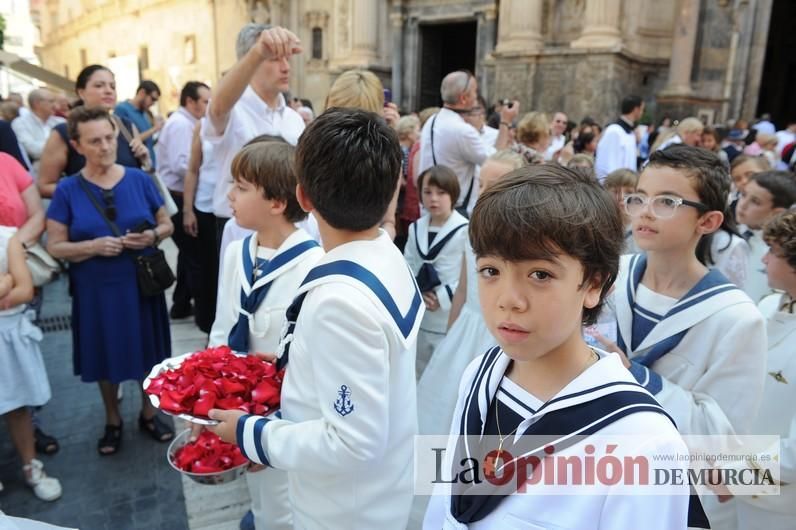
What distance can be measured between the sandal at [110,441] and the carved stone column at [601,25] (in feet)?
40.7

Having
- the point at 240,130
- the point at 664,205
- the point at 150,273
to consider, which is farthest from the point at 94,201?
the point at 664,205

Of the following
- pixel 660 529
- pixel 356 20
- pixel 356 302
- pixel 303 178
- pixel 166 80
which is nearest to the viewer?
pixel 660 529

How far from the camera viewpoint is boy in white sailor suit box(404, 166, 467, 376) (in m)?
3.73

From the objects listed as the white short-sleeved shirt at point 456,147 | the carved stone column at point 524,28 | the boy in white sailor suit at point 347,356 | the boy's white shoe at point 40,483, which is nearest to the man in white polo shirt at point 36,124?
the boy's white shoe at point 40,483

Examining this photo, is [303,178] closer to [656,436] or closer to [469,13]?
[656,436]

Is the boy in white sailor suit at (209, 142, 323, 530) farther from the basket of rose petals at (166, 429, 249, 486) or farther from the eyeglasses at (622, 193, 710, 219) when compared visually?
the eyeglasses at (622, 193, 710, 219)

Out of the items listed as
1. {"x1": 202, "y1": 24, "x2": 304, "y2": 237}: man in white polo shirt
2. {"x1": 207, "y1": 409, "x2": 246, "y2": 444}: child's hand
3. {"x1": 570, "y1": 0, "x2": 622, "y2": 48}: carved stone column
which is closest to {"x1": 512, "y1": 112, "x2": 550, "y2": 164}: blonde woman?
{"x1": 202, "y1": 24, "x2": 304, "y2": 237}: man in white polo shirt

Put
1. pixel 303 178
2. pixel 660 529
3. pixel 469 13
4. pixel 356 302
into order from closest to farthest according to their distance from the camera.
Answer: pixel 660 529 → pixel 356 302 → pixel 303 178 → pixel 469 13

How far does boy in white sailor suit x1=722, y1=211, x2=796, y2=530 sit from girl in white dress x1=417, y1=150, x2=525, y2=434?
4.24 ft

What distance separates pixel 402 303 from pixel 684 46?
46.5 feet

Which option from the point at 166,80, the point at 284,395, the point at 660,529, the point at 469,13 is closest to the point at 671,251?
the point at 660,529

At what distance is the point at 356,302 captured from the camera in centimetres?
151

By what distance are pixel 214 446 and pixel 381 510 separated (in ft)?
2.19

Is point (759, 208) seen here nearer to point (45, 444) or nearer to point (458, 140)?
point (458, 140)
